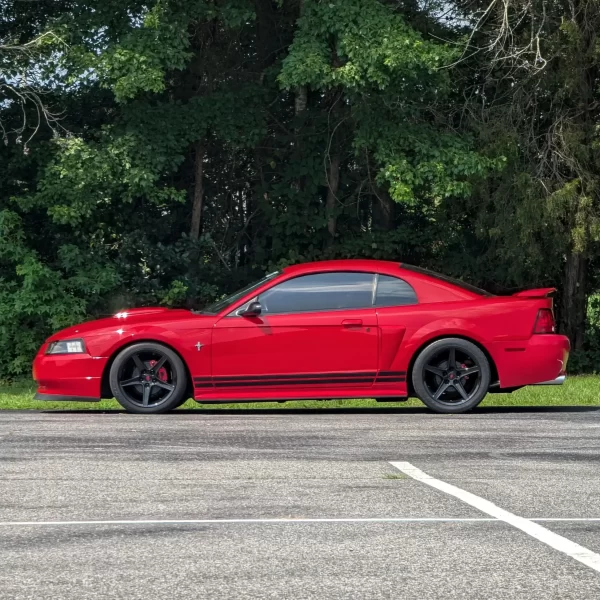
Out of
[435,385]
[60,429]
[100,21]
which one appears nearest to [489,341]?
[435,385]

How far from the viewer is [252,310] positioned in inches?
531

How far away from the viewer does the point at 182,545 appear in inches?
270

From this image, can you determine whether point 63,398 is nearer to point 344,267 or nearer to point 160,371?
point 160,371

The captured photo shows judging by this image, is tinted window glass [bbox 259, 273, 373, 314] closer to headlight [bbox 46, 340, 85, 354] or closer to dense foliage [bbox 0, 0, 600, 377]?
headlight [bbox 46, 340, 85, 354]

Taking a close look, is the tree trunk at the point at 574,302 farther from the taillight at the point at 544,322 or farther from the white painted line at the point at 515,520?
the white painted line at the point at 515,520

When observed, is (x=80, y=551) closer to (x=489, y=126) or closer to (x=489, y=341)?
(x=489, y=341)

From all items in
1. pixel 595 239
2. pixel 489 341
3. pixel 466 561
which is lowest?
pixel 466 561

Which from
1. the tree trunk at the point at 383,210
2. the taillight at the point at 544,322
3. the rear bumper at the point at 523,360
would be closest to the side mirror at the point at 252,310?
the rear bumper at the point at 523,360

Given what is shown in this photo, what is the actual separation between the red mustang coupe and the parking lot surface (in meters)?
0.65

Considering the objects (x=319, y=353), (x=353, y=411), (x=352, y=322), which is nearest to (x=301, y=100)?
(x=353, y=411)

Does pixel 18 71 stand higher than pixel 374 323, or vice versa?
pixel 18 71

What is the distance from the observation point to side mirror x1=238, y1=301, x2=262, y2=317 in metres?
13.5

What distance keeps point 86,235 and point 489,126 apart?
709cm

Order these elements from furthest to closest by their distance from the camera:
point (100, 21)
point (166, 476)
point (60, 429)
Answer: point (100, 21) < point (60, 429) < point (166, 476)
